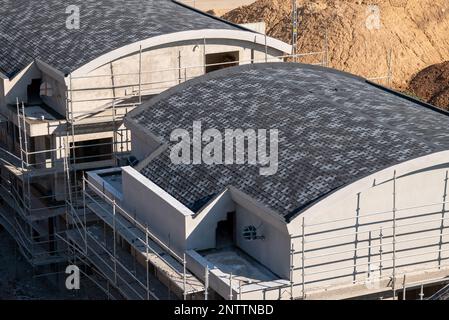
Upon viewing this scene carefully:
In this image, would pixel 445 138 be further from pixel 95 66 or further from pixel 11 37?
pixel 11 37

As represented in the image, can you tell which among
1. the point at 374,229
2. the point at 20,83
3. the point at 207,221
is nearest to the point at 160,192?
the point at 207,221

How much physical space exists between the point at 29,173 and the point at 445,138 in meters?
16.6

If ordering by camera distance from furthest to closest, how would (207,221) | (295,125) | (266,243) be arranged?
1. (295,125)
2. (207,221)
3. (266,243)

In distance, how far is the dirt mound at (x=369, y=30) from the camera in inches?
2598

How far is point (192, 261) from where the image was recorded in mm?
34031

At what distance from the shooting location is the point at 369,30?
219 ft

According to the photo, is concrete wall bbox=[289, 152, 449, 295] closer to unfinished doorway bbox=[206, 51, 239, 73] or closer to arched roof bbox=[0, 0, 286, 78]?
arched roof bbox=[0, 0, 286, 78]

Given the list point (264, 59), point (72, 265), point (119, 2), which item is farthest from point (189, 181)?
point (119, 2)

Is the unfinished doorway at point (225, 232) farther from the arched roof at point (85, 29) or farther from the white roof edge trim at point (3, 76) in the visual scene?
the white roof edge trim at point (3, 76)

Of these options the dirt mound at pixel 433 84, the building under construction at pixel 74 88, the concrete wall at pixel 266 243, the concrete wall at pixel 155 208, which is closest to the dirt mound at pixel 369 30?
the dirt mound at pixel 433 84

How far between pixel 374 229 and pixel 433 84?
33364 millimetres

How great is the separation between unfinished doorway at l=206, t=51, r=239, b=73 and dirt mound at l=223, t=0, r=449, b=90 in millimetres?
17283

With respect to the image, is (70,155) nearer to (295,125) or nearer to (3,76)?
(3,76)

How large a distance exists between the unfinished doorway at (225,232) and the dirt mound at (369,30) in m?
31.3
